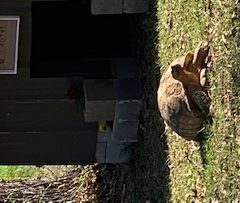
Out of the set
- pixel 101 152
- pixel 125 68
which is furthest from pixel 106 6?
pixel 101 152

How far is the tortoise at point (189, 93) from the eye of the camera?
536 cm

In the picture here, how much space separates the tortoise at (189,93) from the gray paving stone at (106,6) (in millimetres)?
1771

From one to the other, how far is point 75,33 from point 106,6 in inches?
50.0

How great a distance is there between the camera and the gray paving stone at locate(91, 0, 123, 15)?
24.1ft

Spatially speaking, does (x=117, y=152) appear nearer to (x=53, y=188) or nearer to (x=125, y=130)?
(x=125, y=130)

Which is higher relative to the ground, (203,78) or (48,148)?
(203,78)

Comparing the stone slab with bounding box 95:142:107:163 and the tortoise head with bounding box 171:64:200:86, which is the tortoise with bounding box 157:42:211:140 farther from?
the stone slab with bounding box 95:142:107:163

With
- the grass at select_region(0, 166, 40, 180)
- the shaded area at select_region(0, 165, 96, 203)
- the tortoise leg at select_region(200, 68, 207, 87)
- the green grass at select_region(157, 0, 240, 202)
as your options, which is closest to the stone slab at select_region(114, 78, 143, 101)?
the green grass at select_region(157, 0, 240, 202)

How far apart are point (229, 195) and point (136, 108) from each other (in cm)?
268

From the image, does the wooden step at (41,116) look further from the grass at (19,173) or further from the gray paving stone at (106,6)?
the grass at (19,173)

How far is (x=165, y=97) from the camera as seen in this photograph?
578 cm

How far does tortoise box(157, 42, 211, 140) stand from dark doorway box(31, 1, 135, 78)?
2646 mm

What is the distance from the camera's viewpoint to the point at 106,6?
7363mm

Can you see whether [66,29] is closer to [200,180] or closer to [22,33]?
[22,33]
